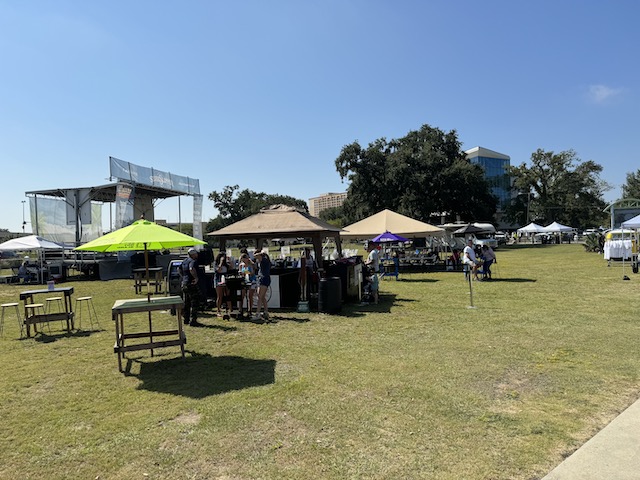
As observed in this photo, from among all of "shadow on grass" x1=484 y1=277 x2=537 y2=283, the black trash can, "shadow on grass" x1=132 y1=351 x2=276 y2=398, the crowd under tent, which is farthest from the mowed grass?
the crowd under tent

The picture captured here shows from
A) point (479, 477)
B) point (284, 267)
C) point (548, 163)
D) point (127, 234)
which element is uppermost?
point (548, 163)

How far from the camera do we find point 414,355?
6223 mm

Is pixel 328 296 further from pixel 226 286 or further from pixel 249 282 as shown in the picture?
pixel 226 286

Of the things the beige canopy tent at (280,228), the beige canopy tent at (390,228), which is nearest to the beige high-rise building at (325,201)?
the beige canopy tent at (390,228)

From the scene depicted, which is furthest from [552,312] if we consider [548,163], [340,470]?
[548,163]

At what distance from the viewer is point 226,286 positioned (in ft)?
33.5

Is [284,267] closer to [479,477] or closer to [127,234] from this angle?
[127,234]

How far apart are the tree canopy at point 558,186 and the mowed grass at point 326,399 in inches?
2358

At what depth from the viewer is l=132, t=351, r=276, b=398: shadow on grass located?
5.17 meters

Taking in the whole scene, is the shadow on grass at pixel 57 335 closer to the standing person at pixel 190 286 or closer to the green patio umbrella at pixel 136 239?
the standing person at pixel 190 286

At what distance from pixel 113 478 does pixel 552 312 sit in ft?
29.5

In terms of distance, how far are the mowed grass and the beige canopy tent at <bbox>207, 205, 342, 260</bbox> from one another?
2.87 meters

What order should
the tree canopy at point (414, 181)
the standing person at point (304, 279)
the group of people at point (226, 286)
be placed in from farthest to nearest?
1. the tree canopy at point (414, 181)
2. the standing person at point (304, 279)
3. the group of people at point (226, 286)

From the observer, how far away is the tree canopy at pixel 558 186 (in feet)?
196
